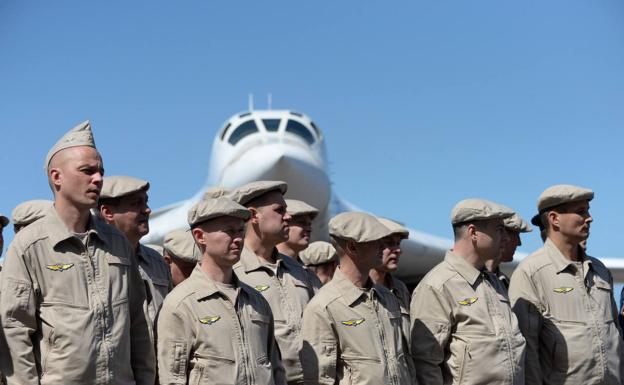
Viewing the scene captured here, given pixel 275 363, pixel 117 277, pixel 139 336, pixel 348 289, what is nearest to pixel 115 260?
pixel 117 277

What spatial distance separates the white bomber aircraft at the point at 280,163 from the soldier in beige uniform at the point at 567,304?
978 cm

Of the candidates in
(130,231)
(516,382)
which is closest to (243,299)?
(130,231)

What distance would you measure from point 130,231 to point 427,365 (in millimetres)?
2126

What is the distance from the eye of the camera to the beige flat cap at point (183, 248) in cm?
665

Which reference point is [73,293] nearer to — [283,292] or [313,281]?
[283,292]

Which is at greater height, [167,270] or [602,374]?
[167,270]

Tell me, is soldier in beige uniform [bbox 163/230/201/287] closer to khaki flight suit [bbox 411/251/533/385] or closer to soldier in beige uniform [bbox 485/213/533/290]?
khaki flight suit [bbox 411/251/533/385]

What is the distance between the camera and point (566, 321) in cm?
665

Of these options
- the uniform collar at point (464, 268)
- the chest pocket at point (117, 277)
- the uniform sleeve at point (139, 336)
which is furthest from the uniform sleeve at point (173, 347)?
the uniform collar at point (464, 268)

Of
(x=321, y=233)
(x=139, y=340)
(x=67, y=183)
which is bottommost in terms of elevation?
(x=321, y=233)

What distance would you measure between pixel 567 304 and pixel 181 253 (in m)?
2.74

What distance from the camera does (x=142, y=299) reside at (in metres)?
4.68

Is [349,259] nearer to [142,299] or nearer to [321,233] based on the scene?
[142,299]

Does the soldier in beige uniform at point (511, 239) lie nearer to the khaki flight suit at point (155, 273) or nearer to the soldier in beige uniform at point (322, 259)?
the soldier in beige uniform at point (322, 259)
